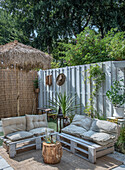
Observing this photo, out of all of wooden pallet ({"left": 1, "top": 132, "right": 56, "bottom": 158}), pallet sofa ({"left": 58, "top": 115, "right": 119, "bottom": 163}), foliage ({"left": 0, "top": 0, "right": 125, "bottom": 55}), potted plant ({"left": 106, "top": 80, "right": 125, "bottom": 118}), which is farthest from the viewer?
foliage ({"left": 0, "top": 0, "right": 125, "bottom": 55})

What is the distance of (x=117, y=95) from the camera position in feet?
13.6

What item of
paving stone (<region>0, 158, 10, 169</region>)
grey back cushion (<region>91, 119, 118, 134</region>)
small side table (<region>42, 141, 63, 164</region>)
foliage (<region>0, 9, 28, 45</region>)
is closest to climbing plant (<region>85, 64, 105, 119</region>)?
grey back cushion (<region>91, 119, 118, 134</region>)

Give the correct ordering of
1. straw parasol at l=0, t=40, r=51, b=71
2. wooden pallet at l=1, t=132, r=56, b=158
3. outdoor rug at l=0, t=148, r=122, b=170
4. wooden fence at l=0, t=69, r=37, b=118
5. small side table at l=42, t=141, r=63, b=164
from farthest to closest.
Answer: wooden fence at l=0, t=69, r=37, b=118 → straw parasol at l=0, t=40, r=51, b=71 → wooden pallet at l=1, t=132, r=56, b=158 → small side table at l=42, t=141, r=63, b=164 → outdoor rug at l=0, t=148, r=122, b=170

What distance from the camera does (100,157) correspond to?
3404 mm

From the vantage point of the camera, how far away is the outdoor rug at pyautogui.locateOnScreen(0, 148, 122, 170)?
3.00 metres

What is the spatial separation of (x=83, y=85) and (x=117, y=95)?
5.72 feet

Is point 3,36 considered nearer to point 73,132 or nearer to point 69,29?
point 69,29

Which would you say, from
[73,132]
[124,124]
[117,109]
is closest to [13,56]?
[73,132]

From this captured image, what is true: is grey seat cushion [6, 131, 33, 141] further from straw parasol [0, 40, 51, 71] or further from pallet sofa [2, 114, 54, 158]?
straw parasol [0, 40, 51, 71]

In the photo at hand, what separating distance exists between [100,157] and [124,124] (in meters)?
1.10

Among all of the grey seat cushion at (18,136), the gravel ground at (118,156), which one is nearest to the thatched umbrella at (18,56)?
the grey seat cushion at (18,136)

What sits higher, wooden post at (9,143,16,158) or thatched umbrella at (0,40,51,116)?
thatched umbrella at (0,40,51,116)

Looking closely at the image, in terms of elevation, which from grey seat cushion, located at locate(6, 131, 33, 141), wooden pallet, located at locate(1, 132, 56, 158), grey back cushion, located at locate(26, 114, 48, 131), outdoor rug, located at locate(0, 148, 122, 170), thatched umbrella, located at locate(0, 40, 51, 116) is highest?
thatched umbrella, located at locate(0, 40, 51, 116)

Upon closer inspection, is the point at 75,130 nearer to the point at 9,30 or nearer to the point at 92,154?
the point at 92,154
